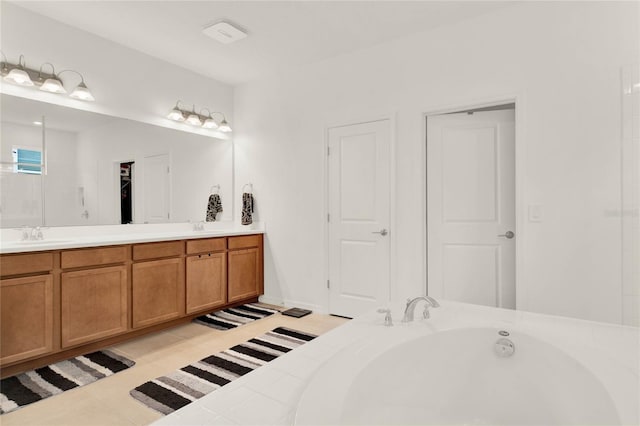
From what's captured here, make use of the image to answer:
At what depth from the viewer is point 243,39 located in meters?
3.23

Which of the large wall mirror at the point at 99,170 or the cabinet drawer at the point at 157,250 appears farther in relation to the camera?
the cabinet drawer at the point at 157,250

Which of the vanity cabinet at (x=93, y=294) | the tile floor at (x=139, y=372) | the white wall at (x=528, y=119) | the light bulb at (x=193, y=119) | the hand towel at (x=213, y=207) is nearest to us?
the tile floor at (x=139, y=372)

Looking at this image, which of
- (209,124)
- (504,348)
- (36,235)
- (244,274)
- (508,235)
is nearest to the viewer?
(504,348)

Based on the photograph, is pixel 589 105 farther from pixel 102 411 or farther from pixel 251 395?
pixel 102 411

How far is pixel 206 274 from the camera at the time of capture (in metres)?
3.49

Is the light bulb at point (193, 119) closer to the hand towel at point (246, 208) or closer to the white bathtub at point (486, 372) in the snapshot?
the hand towel at point (246, 208)

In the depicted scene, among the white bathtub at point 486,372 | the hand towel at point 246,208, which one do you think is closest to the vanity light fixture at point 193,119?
the hand towel at point 246,208

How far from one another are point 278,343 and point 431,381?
59.8 inches

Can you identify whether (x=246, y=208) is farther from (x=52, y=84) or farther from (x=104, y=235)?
(x=52, y=84)

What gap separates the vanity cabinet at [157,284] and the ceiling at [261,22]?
1817 mm

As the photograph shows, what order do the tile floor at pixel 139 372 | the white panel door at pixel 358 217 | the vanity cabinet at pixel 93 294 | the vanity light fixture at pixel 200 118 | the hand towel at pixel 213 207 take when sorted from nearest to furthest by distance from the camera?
the tile floor at pixel 139 372
the vanity cabinet at pixel 93 294
the white panel door at pixel 358 217
the vanity light fixture at pixel 200 118
the hand towel at pixel 213 207

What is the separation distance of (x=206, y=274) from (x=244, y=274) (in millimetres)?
509

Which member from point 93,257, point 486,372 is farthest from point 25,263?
point 486,372

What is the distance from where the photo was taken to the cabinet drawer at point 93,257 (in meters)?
2.50
